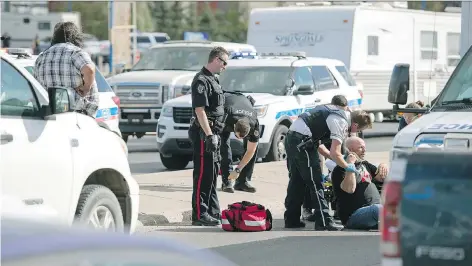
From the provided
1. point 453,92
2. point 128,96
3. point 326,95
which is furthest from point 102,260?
point 128,96

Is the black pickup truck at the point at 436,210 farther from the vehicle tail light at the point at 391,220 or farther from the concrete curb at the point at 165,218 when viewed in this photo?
the concrete curb at the point at 165,218

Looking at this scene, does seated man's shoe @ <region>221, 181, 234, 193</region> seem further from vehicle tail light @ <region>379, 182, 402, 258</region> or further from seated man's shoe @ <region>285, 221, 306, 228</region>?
vehicle tail light @ <region>379, 182, 402, 258</region>

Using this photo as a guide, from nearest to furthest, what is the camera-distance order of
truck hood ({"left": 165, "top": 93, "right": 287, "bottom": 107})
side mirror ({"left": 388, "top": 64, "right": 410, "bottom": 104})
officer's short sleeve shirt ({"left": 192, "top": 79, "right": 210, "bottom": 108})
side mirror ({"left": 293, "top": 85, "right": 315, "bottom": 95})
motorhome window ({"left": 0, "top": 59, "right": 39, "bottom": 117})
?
motorhome window ({"left": 0, "top": 59, "right": 39, "bottom": 117}), side mirror ({"left": 388, "top": 64, "right": 410, "bottom": 104}), officer's short sleeve shirt ({"left": 192, "top": 79, "right": 210, "bottom": 108}), truck hood ({"left": 165, "top": 93, "right": 287, "bottom": 107}), side mirror ({"left": 293, "top": 85, "right": 315, "bottom": 95})

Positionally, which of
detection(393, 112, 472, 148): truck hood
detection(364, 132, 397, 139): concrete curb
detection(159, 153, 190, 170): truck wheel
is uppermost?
detection(393, 112, 472, 148): truck hood

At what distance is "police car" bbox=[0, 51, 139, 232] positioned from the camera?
715 cm

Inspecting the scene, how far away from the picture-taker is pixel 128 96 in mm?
19922

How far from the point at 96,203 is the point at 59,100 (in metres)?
0.84

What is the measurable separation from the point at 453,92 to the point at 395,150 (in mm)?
1448

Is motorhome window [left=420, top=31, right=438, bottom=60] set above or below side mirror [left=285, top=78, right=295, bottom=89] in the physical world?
above

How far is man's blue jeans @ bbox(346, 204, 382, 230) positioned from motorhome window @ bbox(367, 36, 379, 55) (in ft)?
46.3

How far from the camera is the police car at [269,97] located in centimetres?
1633


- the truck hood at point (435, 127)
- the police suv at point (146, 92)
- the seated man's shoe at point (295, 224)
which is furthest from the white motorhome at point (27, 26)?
the truck hood at point (435, 127)

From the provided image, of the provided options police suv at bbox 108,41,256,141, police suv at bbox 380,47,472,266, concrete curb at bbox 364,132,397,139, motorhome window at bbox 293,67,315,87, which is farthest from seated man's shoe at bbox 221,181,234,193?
concrete curb at bbox 364,132,397,139

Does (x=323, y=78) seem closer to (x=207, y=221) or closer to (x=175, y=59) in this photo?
(x=175, y=59)
